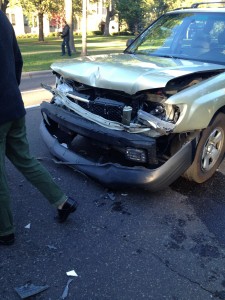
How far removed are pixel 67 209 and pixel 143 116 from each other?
1128 millimetres

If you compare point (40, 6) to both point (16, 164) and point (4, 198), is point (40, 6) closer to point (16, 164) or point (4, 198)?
point (16, 164)

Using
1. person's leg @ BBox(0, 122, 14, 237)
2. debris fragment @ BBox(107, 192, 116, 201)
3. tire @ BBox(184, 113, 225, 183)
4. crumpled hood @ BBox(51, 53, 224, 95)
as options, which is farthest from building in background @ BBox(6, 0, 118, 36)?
person's leg @ BBox(0, 122, 14, 237)

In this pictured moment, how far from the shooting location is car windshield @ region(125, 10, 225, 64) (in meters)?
4.54

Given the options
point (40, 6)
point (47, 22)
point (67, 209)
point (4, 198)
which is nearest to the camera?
point (4, 198)

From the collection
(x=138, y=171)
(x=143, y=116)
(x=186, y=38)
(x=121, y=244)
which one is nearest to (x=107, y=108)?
(x=143, y=116)

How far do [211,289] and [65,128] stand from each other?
7.85 ft

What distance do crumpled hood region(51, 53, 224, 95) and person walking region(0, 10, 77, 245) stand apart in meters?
1.02

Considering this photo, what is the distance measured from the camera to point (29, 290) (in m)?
2.44

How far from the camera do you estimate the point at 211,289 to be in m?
2.54

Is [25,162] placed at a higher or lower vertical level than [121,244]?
higher

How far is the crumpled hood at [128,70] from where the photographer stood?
3451 millimetres

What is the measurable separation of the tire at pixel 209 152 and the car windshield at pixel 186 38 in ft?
2.96

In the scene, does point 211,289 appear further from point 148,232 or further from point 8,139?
point 8,139

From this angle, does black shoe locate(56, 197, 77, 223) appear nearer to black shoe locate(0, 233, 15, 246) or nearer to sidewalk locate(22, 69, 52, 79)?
black shoe locate(0, 233, 15, 246)
